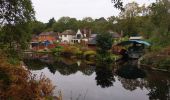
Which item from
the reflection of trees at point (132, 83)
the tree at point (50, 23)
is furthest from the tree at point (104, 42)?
the tree at point (50, 23)

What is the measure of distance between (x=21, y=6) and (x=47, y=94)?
9792mm

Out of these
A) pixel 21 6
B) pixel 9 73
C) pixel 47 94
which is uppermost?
pixel 21 6

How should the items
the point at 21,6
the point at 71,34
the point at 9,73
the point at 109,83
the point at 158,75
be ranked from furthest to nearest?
1. the point at 71,34
2. the point at 158,75
3. the point at 109,83
4. the point at 21,6
5. the point at 9,73

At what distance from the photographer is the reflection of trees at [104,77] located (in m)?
28.4

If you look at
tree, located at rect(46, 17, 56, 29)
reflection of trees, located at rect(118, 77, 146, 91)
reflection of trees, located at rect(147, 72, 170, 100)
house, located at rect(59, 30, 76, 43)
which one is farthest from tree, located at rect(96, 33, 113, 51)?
tree, located at rect(46, 17, 56, 29)

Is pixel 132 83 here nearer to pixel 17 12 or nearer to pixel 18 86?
pixel 17 12

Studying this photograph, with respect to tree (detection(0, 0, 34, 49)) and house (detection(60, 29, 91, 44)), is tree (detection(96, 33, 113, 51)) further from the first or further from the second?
house (detection(60, 29, 91, 44))

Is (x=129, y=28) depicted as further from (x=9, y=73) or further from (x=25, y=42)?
(x=9, y=73)

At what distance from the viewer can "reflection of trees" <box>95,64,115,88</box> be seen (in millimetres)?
28359

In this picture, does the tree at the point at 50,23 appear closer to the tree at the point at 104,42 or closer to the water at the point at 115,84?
the tree at the point at 104,42

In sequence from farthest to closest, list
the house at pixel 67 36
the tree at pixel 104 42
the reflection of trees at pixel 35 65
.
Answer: the house at pixel 67 36, the tree at pixel 104 42, the reflection of trees at pixel 35 65

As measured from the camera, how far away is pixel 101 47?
159 ft

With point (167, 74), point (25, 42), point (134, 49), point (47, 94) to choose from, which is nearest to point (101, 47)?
point (134, 49)

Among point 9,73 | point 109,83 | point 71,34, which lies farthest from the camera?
point 71,34
